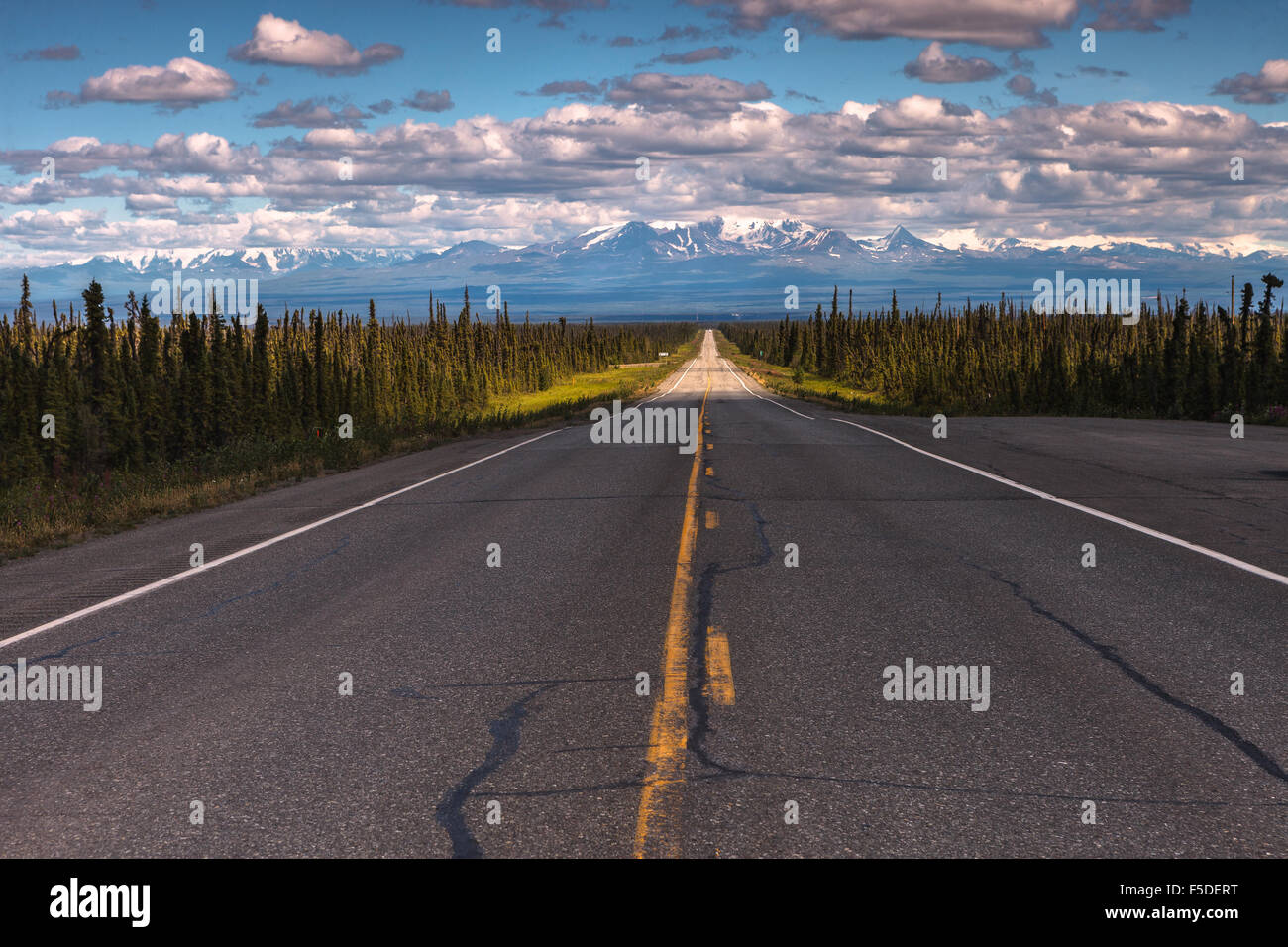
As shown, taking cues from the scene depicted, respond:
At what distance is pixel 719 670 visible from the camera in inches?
255

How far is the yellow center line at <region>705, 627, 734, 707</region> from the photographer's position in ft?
19.5

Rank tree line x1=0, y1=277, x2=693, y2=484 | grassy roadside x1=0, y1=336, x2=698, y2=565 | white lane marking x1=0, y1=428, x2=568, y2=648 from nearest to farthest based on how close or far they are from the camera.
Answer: white lane marking x1=0, y1=428, x2=568, y2=648, grassy roadside x1=0, y1=336, x2=698, y2=565, tree line x1=0, y1=277, x2=693, y2=484

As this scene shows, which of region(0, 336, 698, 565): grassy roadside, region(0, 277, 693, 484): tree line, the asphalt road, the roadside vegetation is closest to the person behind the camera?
the asphalt road

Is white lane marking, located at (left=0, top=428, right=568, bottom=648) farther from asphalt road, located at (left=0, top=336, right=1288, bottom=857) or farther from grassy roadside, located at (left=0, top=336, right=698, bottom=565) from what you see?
grassy roadside, located at (left=0, top=336, right=698, bottom=565)

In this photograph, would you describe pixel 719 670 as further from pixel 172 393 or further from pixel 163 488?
pixel 172 393

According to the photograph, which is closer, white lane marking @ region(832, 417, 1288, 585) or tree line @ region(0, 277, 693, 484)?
white lane marking @ region(832, 417, 1288, 585)

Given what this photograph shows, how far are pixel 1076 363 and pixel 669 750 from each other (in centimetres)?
7629

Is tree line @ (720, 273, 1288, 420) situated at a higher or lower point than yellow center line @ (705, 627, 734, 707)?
higher

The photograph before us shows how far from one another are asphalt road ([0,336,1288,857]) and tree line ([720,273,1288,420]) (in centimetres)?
2488

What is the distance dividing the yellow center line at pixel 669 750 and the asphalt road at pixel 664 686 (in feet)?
0.08

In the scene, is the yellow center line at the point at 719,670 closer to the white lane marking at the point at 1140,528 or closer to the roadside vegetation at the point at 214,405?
the white lane marking at the point at 1140,528

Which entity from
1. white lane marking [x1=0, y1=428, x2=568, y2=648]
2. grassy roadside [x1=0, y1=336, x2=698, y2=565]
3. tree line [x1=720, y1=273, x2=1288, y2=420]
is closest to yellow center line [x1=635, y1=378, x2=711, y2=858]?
white lane marking [x1=0, y1=428, x2=568, y2=648]

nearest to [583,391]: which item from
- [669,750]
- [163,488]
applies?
[163,488]
